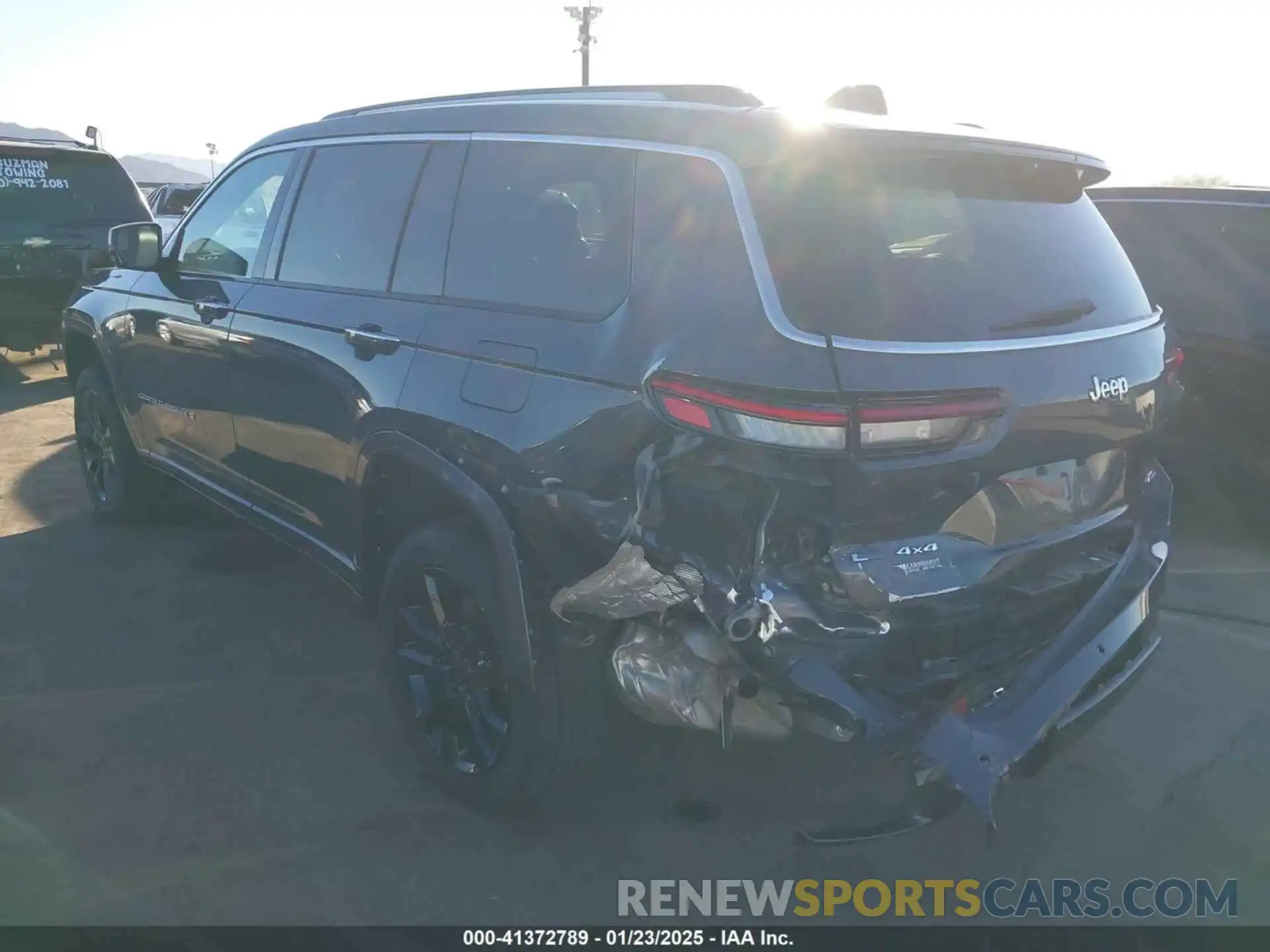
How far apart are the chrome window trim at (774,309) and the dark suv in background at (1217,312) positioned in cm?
277

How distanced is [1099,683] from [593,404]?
1.38 meters

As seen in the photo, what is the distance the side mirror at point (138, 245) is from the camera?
4.69m

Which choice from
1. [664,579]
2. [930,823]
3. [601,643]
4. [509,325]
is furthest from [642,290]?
[930,823]

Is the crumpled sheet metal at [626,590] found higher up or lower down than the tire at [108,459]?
higher up

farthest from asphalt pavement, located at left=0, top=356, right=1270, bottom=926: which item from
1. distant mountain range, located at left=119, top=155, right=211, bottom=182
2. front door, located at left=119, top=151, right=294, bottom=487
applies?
distant mountain range, located at left=119, top=155, right=211, bottom=182

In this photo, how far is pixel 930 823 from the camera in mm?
2355

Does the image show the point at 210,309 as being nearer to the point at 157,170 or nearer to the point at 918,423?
the point at 918,423

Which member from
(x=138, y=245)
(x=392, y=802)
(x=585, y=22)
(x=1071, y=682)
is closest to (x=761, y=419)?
(x=1071, y=682)

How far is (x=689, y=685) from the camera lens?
242 cm

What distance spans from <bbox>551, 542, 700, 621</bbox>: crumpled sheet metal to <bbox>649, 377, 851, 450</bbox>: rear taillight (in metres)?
0.33

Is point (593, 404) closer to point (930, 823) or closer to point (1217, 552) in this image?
point (930, 823)

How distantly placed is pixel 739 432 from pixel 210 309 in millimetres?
2822
